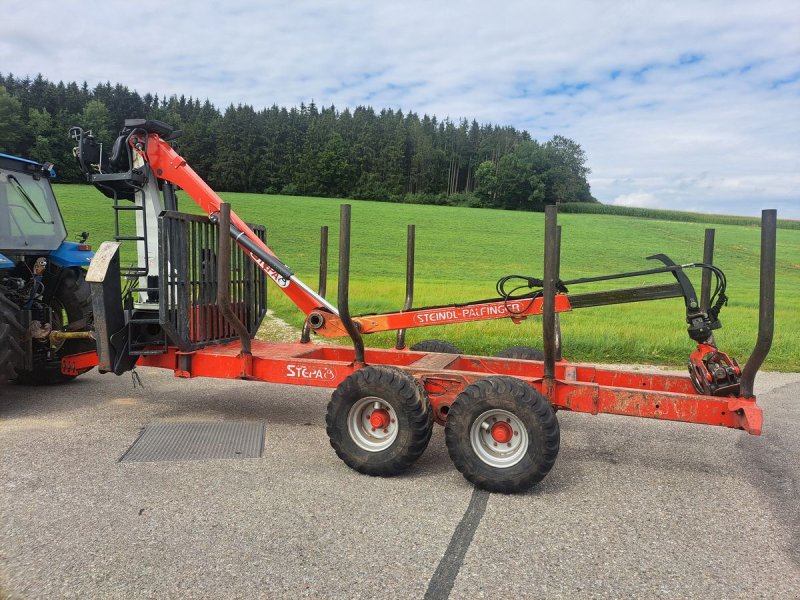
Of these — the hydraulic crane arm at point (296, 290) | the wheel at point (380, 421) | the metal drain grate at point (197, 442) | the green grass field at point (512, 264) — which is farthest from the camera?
the green grass field at point (512, 264)

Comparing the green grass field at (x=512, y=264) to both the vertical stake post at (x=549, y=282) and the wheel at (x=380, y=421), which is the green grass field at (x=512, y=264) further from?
the vertical stake post at (x=549, y=282)

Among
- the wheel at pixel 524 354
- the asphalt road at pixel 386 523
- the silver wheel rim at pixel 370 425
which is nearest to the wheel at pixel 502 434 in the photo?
the asphalt road at pixel 386 523

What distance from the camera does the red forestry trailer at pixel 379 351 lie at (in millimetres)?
4309

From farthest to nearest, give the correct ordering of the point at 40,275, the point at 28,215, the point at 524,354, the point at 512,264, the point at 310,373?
1. the point at 512,264
2. the point at 28,215
3. the point at 40,275
4. the point at 524,354
5. the point at 310,373

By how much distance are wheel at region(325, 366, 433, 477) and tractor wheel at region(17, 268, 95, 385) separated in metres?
3.78

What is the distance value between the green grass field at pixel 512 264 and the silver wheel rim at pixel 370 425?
5.36m

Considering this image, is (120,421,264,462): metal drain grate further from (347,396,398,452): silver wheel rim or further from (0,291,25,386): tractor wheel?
(0,291,25,386): tractor wheel

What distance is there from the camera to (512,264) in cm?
2925

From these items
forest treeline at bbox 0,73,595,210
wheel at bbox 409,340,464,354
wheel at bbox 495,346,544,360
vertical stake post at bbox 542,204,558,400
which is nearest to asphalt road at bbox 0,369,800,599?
wheel at bbox 495,346,544,360

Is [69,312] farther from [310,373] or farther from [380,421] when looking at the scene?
[380,421]

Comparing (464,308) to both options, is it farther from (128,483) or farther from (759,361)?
(128,483)

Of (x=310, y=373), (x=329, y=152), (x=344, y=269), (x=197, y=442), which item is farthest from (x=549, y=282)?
(x=329, y=152)

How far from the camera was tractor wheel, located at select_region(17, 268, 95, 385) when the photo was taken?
22.7ft

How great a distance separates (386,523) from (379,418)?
102cm
